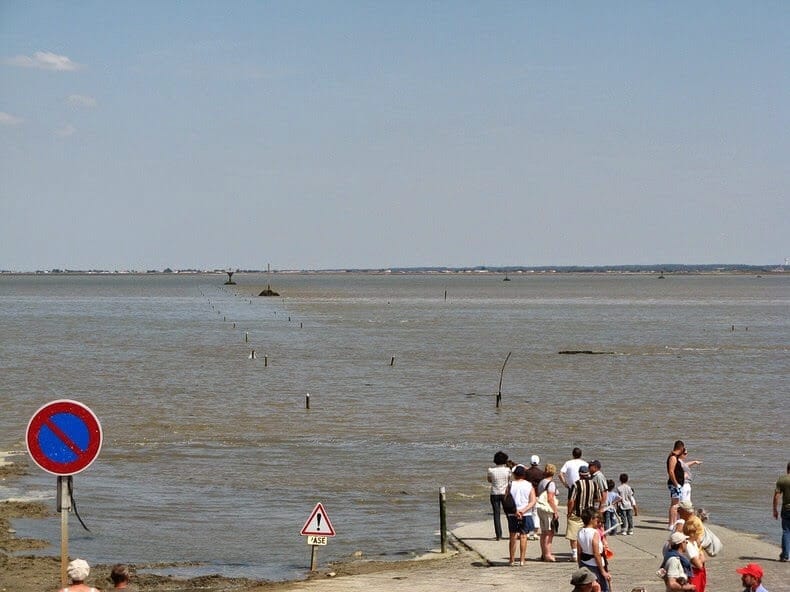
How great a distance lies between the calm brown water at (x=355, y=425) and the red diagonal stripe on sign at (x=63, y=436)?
11001 mm

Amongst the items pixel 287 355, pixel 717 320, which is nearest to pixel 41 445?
pixel 287 355

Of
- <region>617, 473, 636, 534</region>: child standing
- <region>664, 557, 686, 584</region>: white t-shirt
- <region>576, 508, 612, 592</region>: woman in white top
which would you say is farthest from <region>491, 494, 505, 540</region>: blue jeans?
<region>664, 557, 686, 584</region>: white t-shirt

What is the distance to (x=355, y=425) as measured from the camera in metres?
41.5

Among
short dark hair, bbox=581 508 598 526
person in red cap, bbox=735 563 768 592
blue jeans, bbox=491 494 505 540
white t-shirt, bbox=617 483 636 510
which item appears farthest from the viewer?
white t-shirt, bbox=617 483 636 510

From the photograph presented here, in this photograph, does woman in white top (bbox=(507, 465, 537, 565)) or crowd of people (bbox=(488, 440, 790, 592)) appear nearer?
crowd of people (bbox=(488, 440, 790, 592))

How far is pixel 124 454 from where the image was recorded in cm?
3394

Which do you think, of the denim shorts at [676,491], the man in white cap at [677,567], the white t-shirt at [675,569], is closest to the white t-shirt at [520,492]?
the denim shorts at [676,491]

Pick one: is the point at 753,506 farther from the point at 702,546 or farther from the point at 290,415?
the point at 290,415

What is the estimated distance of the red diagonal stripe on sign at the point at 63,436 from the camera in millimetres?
9531

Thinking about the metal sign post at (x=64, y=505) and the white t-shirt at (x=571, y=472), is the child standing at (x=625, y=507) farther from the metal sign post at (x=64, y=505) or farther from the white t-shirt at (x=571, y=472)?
the metal sign post at (x=64, y=505)

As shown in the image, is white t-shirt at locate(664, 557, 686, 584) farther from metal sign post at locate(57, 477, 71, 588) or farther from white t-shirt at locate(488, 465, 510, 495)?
white t-shirt at locate(488, 465, 510, 495)

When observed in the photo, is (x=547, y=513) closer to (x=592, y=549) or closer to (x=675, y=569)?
(x=592, y=549)

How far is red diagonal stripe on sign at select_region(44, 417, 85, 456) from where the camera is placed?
953cm

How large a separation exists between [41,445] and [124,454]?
2502cm
